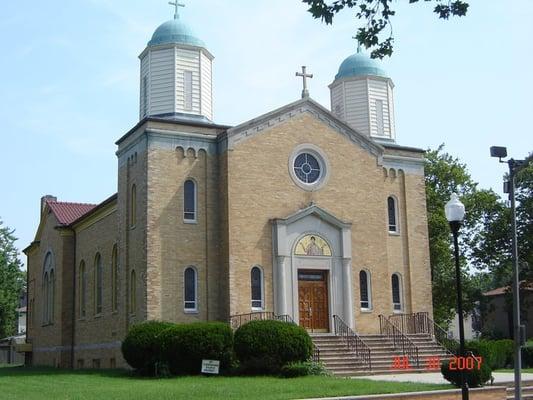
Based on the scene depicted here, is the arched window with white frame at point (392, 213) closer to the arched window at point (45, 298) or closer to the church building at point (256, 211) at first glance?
the church building at point (256, 211)

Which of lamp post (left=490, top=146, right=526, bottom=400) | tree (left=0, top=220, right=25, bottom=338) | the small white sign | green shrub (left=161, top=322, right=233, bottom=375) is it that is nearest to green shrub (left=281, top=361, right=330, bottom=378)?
the small white sign

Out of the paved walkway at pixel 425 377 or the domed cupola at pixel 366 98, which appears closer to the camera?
the paved walkway at pixel 425 377

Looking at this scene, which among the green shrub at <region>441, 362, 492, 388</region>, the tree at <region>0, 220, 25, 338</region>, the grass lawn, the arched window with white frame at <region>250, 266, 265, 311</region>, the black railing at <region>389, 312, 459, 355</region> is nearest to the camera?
the grass lawn

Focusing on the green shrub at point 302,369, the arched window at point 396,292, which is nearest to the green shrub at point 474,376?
the green shrub at point 302,369

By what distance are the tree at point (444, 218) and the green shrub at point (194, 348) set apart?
20.1 m

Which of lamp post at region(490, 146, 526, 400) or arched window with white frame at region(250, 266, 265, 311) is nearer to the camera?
lamp post at region(490, 146, 526, 400)

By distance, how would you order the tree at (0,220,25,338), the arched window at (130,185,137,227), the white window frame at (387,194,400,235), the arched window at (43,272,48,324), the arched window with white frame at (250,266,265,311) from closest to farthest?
1. the arched window with white frame at (250,266,265,311)
2. the arched window at (130,185,137,227)
3. the white window frame at (387,194,400,235)
4. the arched window at (43,272,48,324)
5. the tree at (0,220,25,338)

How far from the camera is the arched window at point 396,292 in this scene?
33.7 metres

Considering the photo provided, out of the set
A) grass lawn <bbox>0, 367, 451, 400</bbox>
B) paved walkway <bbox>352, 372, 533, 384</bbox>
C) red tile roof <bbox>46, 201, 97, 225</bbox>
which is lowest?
paved walkway <bbox>352, 372, 533, 384</bbox>

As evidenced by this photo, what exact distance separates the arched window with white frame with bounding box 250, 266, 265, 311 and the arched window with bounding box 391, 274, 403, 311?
649 centimetres

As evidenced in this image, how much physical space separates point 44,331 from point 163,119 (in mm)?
19923

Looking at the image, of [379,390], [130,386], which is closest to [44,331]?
[130,386]

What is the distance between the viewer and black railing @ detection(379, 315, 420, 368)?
95.7 feet

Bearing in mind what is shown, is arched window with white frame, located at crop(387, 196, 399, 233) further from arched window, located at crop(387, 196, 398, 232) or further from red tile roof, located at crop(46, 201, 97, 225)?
red tile roof, located at crop(46, 201, 97, 225)
